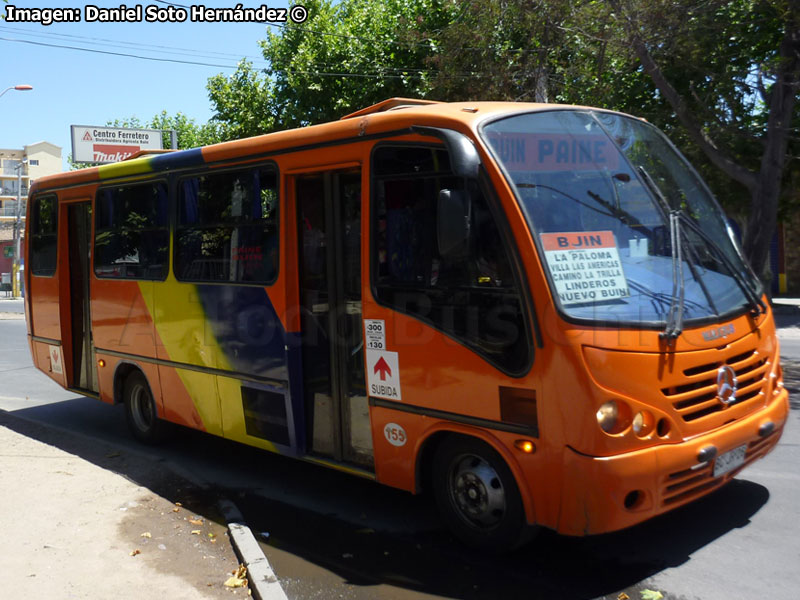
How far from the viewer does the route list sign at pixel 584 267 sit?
14.2ft

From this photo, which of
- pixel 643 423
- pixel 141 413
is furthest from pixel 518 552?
pixel 141 413

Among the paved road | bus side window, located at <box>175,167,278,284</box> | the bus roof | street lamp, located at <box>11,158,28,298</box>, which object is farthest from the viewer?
street lamp, located at <box>11,158,28,298</box>

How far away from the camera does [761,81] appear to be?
588 inches

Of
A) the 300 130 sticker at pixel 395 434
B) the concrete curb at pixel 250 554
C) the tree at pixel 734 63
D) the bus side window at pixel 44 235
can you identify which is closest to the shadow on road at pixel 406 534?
the concrete curb at pixel 250 554

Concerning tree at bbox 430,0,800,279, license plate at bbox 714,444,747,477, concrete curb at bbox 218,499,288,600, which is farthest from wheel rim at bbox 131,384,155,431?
tree at bbox 430,0,800,279

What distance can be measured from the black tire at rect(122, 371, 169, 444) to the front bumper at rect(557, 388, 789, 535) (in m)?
5.16

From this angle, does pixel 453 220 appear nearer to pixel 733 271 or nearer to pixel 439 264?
pixel 439 264

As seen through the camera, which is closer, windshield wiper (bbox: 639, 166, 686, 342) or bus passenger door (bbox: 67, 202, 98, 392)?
windshield wiper (bbox: 639, 166, 686, 342)

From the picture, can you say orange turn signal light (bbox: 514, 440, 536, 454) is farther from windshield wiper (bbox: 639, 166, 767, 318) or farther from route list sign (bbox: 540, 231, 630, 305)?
windshield wiper (bbox: 639, 166, 767, 318)

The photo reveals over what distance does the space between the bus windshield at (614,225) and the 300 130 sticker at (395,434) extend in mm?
1493

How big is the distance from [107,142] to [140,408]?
28.7m

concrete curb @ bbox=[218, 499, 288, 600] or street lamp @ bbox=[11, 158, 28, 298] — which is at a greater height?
street lamp @ bbox=[11, 158, 28, 298]

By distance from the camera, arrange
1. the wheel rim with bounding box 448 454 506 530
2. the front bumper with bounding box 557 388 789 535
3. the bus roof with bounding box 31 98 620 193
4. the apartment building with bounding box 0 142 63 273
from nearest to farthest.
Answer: the front bumper with bounding box 557 388 789 535
the wheel rim with bounding box 448 454 506 530
the bus roof with bounding box 31 98 620 193
the apartment building with bounding box 0 142 63 273

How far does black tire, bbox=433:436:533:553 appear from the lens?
4.59 metres
